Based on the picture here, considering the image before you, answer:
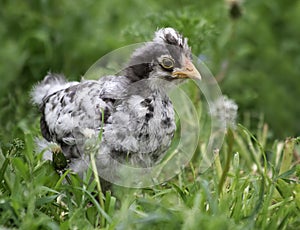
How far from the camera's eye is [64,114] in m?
3.50

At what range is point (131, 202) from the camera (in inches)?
121

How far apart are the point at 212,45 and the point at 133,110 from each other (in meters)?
2.22

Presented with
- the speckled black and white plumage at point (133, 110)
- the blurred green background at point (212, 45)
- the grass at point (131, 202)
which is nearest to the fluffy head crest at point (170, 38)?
the speckled black and white plumage at point (133, 110)

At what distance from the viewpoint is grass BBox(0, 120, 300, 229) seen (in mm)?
2760

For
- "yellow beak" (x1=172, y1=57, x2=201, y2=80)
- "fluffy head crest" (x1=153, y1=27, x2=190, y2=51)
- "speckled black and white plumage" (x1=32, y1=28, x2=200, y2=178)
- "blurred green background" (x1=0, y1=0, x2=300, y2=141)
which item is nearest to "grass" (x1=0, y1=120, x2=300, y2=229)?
"speckled black and white plumage" (x1=32, y1=28, x2=200, y2=178)

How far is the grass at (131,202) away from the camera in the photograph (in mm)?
2760

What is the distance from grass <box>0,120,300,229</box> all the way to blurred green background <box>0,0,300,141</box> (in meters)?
1.69

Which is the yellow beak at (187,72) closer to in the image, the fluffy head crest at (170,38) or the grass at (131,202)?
the fluffy head crest at (170,38)

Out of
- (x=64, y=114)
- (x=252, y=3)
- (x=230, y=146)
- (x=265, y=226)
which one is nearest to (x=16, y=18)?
(x=252, y=3)

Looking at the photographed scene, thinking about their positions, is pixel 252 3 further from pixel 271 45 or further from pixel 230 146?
pixel 230 146

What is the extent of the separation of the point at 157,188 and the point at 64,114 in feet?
1.86

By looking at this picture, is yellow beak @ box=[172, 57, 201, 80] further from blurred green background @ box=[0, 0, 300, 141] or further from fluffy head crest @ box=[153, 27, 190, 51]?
blurred green background @ box=[0, 0, 300, 141]

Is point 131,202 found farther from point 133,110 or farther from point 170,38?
point 170,38

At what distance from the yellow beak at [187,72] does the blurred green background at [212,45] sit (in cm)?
165
